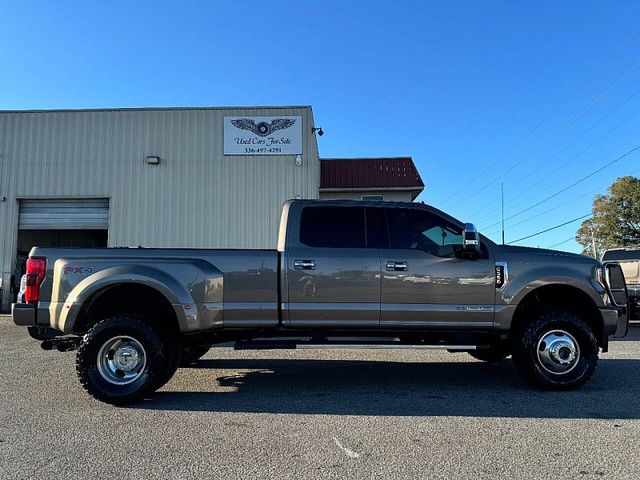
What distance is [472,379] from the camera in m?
6.56

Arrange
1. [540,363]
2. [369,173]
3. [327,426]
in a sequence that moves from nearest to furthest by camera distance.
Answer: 1. [327,426]
2. [540,363]
3. [369,173]

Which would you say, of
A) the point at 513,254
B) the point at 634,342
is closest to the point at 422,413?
the point at 513,254

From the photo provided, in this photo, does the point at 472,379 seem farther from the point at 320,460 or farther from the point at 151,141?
the point at 151,141

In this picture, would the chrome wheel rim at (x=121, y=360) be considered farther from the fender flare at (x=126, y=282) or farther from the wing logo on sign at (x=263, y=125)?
the wing logo on sign at (x=263, y=125)

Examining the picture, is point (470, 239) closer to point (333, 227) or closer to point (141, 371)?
point (333, 227)

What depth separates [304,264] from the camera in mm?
5672

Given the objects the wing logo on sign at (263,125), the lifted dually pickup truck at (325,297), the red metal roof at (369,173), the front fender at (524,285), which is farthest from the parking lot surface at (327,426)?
the red metal roof at (369,173)

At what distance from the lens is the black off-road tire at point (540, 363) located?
5.75 meters

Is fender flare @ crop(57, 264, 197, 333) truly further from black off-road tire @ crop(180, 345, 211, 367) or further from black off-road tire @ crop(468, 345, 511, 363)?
black off-road tire @ crop(468, 345, 511, 363)

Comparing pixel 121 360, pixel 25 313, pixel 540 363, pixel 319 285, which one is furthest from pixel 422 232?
pixel 25 313

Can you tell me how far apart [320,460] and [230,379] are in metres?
3.06

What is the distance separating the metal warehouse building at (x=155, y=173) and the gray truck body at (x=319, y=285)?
11630 mm

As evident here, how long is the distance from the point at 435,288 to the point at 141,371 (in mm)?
3304

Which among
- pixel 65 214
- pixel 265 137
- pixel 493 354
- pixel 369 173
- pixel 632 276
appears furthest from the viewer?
pixel 369 173
